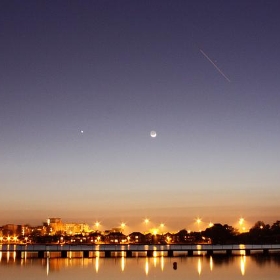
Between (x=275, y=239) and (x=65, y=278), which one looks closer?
(x=65, y=278)

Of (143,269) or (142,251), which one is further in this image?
(142,251)

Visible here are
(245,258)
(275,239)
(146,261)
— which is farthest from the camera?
(275,239)

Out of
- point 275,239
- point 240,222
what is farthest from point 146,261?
point 275,239

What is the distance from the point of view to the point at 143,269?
82000mm

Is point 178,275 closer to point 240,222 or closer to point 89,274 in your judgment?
point 89,274

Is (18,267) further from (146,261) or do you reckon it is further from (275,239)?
(275,239)

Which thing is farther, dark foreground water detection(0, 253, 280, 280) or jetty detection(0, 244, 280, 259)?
jetty detection(0, 244, 280, 259)

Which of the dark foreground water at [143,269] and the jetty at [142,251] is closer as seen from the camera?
the dark foreground water at [143,269]

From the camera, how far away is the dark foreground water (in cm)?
7488

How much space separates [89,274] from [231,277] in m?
21.2

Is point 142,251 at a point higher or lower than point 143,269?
higher

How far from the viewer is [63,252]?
102 metres

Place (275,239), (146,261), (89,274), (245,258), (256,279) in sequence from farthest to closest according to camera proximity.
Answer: (275,239) < (245,258) < (146,261) < (89,274) < (256,279)

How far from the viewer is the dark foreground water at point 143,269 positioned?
74.9 m
